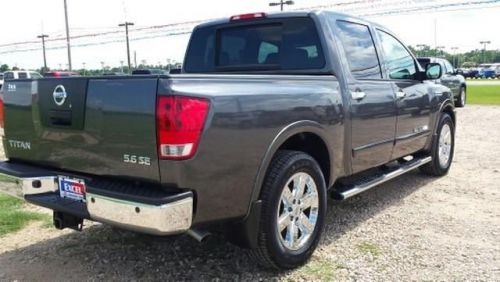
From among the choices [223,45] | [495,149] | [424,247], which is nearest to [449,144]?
[495,149]

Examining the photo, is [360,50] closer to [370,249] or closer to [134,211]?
[370,249]

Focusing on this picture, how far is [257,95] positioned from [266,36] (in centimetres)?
157

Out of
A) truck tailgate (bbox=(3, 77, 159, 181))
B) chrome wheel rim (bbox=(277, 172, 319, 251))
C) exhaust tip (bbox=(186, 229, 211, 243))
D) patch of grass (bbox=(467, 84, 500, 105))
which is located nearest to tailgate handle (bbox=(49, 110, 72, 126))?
truck tailgate (bbox=(3, 77, 159, 181))

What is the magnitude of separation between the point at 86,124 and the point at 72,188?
1.53 ft

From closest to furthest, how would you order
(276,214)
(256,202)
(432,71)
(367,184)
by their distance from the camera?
(256,202) → (276,214) → (367,184) → (432,71)

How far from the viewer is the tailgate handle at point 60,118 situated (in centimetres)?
321

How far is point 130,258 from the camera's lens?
3916 millimetres

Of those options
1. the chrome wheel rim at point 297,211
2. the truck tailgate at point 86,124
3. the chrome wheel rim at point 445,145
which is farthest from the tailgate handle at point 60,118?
the chrome wheel rim at point 445,145

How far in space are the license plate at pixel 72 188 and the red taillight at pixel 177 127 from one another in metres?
0.76

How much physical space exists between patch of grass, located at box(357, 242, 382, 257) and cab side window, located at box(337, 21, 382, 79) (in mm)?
1504

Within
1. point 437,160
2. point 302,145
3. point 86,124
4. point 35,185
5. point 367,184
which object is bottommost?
point 437,160

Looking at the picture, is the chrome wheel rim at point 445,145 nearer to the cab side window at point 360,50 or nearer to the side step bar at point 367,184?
the side step bar at point 367,184

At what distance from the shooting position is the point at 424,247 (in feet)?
13.4

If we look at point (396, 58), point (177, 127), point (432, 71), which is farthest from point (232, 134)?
point (432, 71)
